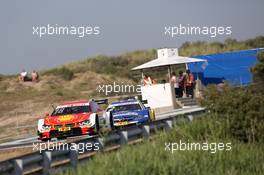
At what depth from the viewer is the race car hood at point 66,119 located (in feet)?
80.7

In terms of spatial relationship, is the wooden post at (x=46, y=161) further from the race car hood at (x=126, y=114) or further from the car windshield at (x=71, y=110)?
the race car hood at (x=126, y=114)

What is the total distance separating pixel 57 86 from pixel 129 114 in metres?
35.7

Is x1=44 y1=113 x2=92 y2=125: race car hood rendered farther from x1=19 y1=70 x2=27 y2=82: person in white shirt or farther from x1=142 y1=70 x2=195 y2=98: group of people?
x1=19 y1=70 x2=27 y2=82: person in white shirt

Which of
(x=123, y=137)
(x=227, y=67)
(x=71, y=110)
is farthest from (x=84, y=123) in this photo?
(x=227, y=67)

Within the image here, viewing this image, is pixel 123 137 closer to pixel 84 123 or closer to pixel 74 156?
pixel 74 156

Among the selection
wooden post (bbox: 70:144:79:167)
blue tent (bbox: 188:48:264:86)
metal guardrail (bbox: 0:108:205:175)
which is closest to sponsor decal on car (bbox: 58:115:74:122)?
metal guardrail (bbox: 0:108:205:175)

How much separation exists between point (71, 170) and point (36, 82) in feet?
159

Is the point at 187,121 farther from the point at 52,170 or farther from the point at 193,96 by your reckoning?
the point at 193,96

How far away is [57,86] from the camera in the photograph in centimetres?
6200

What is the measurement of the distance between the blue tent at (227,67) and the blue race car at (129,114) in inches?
762

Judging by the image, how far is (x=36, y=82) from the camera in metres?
61.5

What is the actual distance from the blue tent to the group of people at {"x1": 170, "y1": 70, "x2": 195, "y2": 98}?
4168 mm

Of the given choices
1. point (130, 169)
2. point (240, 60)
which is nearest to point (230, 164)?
point (130, 169)

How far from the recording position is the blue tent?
47031mm
